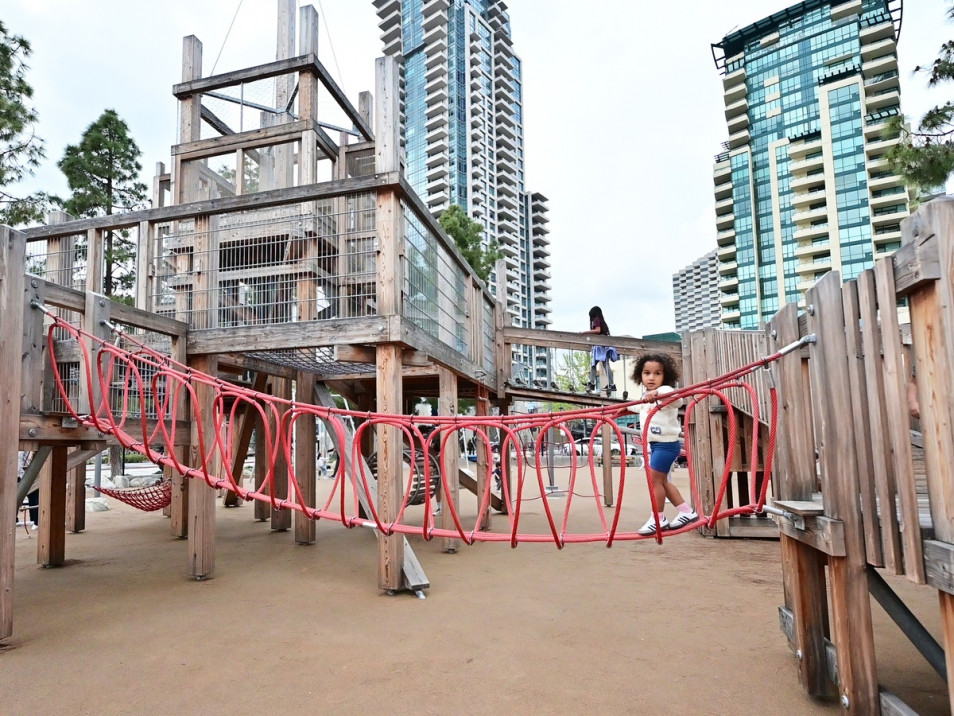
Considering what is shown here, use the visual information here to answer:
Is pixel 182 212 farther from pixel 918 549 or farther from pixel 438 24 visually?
pixel 438 24

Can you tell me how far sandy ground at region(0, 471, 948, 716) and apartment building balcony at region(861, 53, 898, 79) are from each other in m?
69.1

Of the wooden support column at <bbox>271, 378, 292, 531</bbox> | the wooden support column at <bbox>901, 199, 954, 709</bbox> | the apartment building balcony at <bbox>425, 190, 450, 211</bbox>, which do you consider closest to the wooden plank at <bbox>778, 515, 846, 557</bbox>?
the wooden support column at <bbox>901, 199, 954, 709</bbox>

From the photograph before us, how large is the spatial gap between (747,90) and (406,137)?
147 feet

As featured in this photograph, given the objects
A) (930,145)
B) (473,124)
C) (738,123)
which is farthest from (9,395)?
(473,124)

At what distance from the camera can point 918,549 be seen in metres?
2.14

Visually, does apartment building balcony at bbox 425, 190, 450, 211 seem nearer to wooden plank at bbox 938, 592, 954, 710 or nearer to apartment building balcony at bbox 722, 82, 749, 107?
apartment building balcony at bbox 722, 82, 749, 107

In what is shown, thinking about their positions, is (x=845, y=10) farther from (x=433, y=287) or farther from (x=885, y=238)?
(x=433, y=287)

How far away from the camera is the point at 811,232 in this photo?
59750mm

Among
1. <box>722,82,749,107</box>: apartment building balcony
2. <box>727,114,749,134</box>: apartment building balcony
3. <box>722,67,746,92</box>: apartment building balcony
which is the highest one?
<box>722,67,746,92</box>: apartment building balcony

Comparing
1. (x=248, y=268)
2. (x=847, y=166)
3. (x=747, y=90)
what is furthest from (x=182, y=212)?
(x=747, y=90)

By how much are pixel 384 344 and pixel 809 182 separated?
2622 inches

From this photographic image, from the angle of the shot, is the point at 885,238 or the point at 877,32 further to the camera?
the point at 877,32

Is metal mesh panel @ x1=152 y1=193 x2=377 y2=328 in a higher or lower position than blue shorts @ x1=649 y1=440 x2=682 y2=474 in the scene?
higher

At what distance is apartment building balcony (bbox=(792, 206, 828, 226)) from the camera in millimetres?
59031
